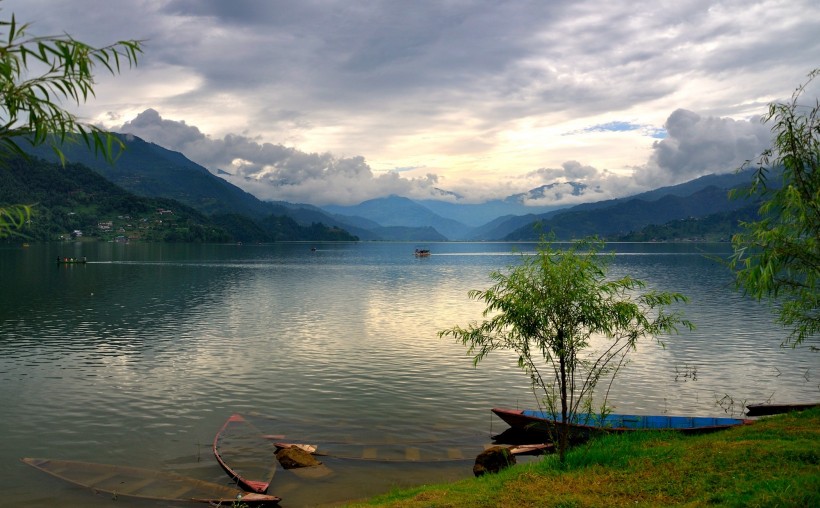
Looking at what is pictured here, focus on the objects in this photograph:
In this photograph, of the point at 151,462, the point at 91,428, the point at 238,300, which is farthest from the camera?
the point at 238,300

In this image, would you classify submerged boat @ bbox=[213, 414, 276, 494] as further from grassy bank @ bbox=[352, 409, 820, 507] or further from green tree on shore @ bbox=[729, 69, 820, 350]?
green tree on shore @ bbox=[729, 69, 820, 350]

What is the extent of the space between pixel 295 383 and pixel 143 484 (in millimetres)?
20713

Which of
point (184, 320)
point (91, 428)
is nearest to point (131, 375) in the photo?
point (91, 428)

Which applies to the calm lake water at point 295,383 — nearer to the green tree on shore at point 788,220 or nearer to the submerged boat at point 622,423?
the submerged boat at point 622,423

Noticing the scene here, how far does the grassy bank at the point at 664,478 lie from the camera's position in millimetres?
17516

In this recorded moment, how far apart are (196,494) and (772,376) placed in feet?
163

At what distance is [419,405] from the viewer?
137 ft

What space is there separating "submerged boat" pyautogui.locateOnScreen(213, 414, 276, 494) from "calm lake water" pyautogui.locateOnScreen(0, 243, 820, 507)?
84cm

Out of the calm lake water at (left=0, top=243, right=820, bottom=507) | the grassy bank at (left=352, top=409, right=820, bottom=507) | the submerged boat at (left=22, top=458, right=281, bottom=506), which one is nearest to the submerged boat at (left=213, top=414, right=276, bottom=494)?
the calm lake water at (left=0, top=243, right=820, bottom=507)

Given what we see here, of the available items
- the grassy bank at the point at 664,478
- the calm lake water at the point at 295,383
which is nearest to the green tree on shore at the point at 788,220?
the grassy bank at the point at 664,478

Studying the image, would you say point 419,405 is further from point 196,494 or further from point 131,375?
point 131,375

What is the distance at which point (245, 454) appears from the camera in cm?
3200

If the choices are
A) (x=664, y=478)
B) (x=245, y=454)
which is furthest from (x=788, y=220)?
(x=245, y=454)

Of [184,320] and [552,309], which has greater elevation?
[552,309]
